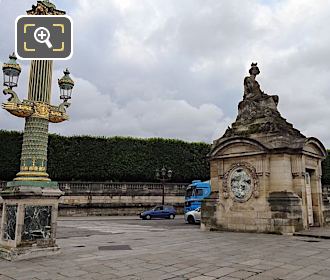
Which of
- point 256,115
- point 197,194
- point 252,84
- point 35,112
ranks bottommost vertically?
point 197,194

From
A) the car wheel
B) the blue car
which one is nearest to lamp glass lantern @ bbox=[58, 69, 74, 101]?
the car wheel

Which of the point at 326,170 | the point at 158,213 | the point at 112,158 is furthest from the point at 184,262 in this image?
the point at 326,170

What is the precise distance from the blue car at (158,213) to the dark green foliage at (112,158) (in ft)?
20.7

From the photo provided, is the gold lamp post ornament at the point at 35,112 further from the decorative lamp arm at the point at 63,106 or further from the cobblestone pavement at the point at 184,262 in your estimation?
the cobblestone pavement at the point at 184,262

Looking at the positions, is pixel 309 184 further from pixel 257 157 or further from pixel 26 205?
pixel 26 205

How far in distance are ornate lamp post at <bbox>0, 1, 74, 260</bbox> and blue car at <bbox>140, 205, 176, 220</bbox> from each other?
1871 centimetres

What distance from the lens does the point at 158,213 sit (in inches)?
1074

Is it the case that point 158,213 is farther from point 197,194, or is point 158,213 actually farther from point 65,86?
point 65,86

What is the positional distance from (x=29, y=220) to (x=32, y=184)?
0.93 metres

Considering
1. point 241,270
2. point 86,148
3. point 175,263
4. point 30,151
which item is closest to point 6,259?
point 30,151

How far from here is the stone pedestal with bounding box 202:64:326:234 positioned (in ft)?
41.1

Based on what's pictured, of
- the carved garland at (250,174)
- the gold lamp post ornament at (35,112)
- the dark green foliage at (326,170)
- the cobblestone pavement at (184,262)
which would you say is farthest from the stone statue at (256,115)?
the dark green foliage at (326,170)

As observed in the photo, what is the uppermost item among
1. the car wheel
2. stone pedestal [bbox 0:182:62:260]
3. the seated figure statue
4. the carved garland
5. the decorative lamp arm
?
the seated figure statue

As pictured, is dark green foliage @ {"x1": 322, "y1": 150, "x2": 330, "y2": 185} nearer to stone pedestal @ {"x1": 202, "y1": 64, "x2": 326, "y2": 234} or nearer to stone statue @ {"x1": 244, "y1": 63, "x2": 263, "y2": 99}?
stone pedestal @ {"x1": 202, "y1": 64, "x2": 326, "y2": 234}
